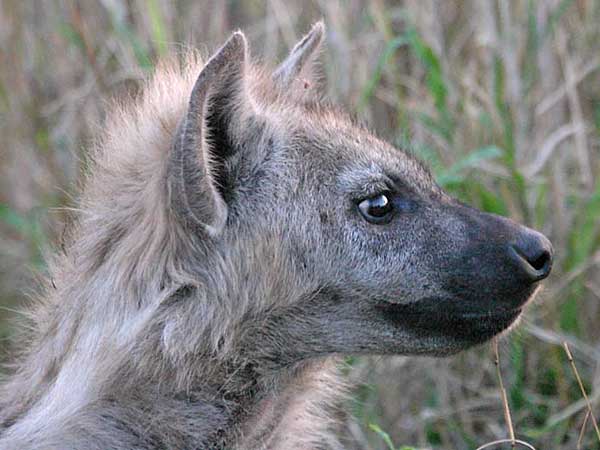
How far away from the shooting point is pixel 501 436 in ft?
12.7

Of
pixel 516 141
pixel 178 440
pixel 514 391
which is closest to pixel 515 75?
pixel 516 141

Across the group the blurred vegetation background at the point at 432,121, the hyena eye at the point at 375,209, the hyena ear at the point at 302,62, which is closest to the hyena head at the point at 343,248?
the hyena eye at the point at 375,209

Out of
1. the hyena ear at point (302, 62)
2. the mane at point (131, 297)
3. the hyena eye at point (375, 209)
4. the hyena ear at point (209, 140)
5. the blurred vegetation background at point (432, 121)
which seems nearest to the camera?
the hyena ear at point (209, 140)

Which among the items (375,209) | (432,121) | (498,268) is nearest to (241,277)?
(375,209)

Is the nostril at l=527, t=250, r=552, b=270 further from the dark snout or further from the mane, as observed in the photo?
the mane

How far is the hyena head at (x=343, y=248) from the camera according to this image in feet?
9.00

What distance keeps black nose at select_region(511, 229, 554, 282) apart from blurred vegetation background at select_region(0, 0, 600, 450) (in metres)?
1.02

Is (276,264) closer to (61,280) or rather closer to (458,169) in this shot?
(61,280)

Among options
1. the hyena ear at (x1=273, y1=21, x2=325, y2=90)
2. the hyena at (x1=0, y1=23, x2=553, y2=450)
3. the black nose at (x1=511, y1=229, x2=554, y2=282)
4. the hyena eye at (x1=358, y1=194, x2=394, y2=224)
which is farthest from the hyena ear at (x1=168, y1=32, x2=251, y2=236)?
the black nose at (x1=511, y1=229, x2=554, y2=282)

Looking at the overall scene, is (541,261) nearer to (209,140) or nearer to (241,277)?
(241,277)

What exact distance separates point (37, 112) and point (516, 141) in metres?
1.97

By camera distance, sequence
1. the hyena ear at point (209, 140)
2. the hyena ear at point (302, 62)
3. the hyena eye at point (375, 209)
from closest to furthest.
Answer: the hyena ear at point (209, 140) → the hyena eye at point (375, 209) → the hyena ear at point (302, 62)

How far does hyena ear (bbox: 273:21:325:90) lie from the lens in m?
3.24

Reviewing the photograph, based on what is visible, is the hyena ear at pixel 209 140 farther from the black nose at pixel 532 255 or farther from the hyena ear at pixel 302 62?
the black nose at pixel 532 255
